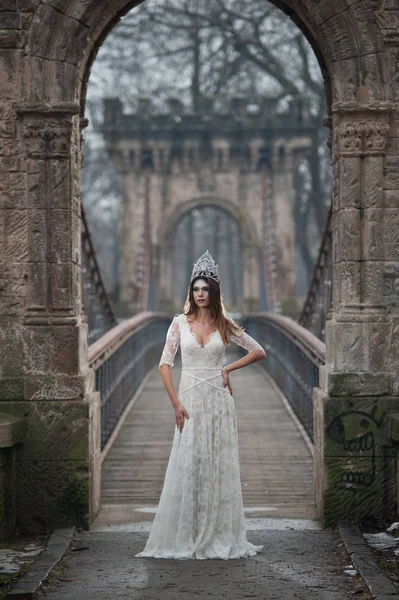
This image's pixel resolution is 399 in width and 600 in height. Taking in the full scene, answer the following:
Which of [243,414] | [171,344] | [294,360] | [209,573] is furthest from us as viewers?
[294,360]

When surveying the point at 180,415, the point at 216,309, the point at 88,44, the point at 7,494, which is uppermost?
the point at 88,44

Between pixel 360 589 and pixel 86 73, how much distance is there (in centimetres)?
→ 422

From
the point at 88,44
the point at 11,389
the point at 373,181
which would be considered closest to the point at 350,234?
the point at 373,181

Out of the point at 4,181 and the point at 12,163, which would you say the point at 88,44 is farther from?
the point at 4,181

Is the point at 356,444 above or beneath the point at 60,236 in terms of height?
beneath

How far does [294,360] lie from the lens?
12.8 m

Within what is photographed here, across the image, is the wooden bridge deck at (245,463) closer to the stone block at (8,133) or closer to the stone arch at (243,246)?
the stone block at (8,133)

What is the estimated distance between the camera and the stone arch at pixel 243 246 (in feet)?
88.8

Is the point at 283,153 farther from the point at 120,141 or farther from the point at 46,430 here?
the point at 46,430

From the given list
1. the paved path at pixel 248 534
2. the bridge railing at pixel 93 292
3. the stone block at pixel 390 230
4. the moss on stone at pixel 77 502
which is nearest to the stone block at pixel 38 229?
the moss on stone at pixel 77 502

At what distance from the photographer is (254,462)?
9547 mm

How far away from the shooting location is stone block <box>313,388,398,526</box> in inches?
291

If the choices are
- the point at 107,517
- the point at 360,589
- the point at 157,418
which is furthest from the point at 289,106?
the point at 360,589

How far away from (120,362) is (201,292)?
19.4 feet
